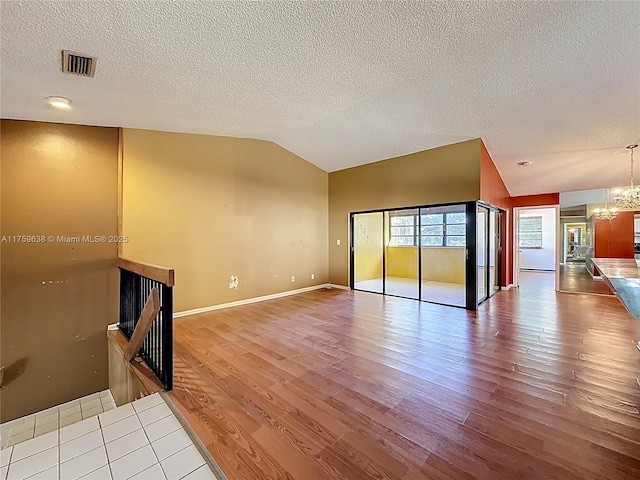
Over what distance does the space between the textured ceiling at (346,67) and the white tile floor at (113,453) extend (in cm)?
278

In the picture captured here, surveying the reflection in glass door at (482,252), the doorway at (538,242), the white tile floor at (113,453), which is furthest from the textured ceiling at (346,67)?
the doorway at (538,242)

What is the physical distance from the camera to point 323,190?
6910 mm

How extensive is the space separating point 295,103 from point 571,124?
3.65m

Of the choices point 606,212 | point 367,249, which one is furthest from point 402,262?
point 606,212

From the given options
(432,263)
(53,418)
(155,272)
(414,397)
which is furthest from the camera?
(432,263)

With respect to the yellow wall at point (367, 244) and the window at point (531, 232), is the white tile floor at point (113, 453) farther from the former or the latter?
the window at point (531, 232)

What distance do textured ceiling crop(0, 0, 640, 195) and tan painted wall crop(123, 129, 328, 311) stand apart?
0.51 metres

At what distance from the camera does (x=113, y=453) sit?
1724 mm

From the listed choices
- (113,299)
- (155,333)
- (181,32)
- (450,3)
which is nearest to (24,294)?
(113,299)

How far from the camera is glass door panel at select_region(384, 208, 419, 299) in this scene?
754 centimetres

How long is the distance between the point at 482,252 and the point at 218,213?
4.92m

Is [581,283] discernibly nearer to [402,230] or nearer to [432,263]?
[432,263]

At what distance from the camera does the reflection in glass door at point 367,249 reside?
6.70 metres

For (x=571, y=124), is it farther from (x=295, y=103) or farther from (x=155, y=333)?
(x=155, y=333)
